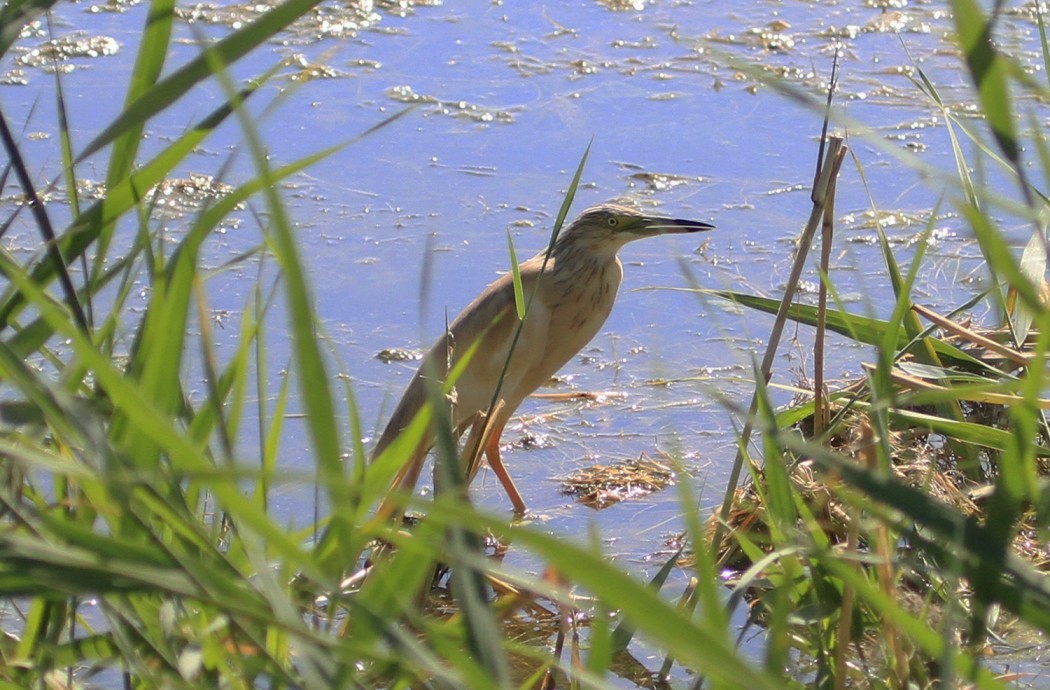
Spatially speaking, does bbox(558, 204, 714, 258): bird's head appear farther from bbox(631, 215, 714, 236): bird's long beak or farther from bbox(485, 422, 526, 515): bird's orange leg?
bbox(485, 422, 526, 515): bird's orange leg

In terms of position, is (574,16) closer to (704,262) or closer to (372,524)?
(704,262)

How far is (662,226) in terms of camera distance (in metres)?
4.01

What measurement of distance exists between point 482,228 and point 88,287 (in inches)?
119

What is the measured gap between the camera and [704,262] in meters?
4.30

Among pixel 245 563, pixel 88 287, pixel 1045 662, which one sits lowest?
pixel 1045 662

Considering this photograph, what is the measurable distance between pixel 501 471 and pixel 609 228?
1004 mm

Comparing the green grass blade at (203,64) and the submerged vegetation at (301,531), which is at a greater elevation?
the green grass blade at (203,64)

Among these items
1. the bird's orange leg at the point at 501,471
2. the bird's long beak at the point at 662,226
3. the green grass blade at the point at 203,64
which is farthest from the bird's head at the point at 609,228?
the green grass blade at the point at 203,64

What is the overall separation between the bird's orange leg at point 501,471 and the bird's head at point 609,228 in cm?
75

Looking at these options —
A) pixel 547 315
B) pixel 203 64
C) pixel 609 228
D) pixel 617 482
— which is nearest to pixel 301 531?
pixel 203 64

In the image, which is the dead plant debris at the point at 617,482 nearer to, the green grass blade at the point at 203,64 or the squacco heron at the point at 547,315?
the squacco heron at the point at 547,315

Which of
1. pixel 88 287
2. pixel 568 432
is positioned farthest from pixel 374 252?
pixel 88 287

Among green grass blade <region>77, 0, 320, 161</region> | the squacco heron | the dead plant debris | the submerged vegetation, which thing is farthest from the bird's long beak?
green grass blade <region>77, 0, 320, 161</region>

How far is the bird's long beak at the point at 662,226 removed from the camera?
3884 millimetres
